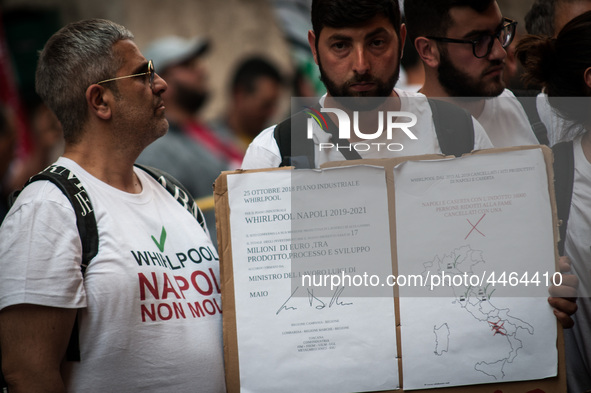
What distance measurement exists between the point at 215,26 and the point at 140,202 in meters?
4.63

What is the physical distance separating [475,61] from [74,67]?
1.40 metres

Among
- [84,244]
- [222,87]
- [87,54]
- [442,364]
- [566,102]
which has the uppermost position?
[222,87]

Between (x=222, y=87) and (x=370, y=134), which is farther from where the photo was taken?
(x=222, y=87)

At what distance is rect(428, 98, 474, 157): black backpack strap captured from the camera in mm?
2344

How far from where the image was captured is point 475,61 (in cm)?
259

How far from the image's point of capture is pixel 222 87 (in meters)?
6.82

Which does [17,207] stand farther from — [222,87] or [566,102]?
[222,87]

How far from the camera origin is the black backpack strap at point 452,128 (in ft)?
7.69

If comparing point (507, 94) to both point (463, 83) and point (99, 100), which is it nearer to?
point (463, 83)

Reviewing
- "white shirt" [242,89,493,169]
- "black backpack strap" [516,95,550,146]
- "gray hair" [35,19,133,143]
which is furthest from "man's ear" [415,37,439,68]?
"gray hair" [35,19,133,143]

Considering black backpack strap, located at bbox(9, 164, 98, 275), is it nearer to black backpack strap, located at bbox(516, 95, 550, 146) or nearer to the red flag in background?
black backpack strap, located at bbox(516, 95, 550, 146)

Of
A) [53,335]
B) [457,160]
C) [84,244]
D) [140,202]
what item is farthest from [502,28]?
[53,335]

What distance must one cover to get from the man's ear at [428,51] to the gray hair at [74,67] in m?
1.11

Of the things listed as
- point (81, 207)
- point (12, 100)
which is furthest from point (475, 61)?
point (12, 100)
